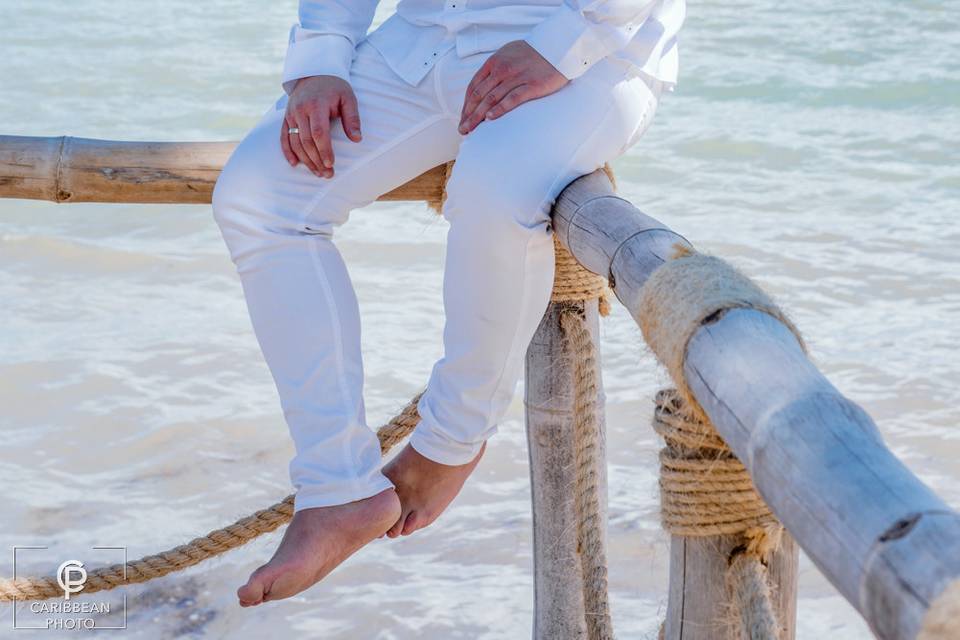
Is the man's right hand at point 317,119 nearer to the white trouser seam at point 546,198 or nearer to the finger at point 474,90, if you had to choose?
the finger at point 474,90

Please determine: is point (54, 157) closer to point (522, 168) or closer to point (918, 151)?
point (522, 168)

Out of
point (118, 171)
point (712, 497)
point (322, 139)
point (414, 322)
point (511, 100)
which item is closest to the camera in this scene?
point (712, 497)

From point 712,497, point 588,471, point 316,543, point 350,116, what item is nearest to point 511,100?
point 350,116

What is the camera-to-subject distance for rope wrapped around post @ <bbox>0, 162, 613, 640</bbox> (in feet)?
6.16

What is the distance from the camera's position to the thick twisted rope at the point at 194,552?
1.95 m

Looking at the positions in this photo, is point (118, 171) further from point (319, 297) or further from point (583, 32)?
point (583, 32)

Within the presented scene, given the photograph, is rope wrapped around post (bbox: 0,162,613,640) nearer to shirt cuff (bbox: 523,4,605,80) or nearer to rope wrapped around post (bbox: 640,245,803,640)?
shirt cuff (bbox: 523,4,605,80)

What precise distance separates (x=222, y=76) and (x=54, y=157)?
22.0ft

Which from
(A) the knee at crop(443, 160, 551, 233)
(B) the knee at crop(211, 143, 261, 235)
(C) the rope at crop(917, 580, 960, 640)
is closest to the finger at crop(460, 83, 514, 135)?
(A) the knee at crop(443, 160, 551, 233)

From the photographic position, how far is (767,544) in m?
1.13

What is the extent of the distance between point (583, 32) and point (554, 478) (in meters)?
0.75

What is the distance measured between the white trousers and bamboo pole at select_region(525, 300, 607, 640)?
0.25m

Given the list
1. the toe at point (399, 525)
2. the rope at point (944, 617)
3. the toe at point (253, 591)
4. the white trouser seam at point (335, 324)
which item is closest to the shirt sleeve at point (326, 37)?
the white trouser seam at point (335, 324)

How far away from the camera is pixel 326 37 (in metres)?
2.01
